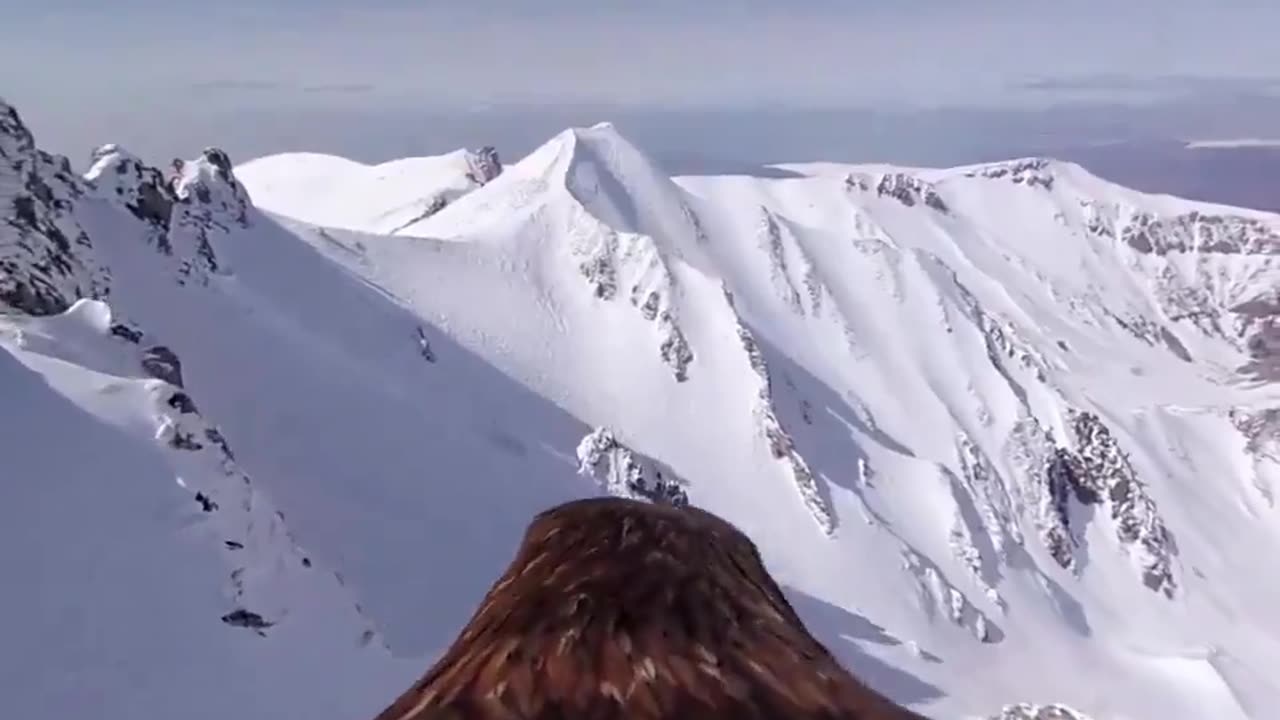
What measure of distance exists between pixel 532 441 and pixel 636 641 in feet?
210

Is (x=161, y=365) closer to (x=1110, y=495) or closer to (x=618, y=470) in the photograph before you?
(x=618, y=470)

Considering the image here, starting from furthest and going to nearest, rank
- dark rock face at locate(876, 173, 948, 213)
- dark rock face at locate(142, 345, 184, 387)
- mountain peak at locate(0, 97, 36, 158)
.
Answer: dark rock face at locate(876, 173, 948, 213)
mountain peak at locate(0, 97, 36, 158)
dark rock face at locate(142, 345, 184, 387)

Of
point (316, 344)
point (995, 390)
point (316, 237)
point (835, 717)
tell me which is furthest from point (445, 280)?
point (835, 717)

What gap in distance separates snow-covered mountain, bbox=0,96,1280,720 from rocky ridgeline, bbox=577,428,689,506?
26 centimetres

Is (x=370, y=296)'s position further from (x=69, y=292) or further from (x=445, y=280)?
(x=69, y=292)

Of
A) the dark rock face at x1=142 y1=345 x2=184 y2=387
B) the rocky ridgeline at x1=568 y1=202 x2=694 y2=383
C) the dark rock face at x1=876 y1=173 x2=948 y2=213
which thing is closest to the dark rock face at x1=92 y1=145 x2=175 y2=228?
the dark rock face at x1=142 y1=345 x2=184 y2=387

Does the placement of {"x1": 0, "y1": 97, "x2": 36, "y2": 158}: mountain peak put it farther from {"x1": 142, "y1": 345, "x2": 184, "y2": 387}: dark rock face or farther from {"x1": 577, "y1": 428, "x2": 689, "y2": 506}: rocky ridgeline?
{"x1": 577, "y1": 428, "x2": 689, "y2": 506}: rocky ridgeline

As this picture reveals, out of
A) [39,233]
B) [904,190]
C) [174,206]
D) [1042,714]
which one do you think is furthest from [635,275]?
[904,190]

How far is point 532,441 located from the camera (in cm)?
A: 6612

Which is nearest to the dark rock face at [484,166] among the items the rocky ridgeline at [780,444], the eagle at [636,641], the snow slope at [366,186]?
the snow slope at [366,186]

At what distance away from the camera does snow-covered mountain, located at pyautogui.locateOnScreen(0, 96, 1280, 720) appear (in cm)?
2081

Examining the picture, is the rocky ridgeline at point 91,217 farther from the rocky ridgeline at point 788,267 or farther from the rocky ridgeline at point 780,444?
the rocky ridgeline at point 788,267

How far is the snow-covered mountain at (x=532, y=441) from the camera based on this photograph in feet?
68.3

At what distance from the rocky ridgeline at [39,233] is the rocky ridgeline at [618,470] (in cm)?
2764
